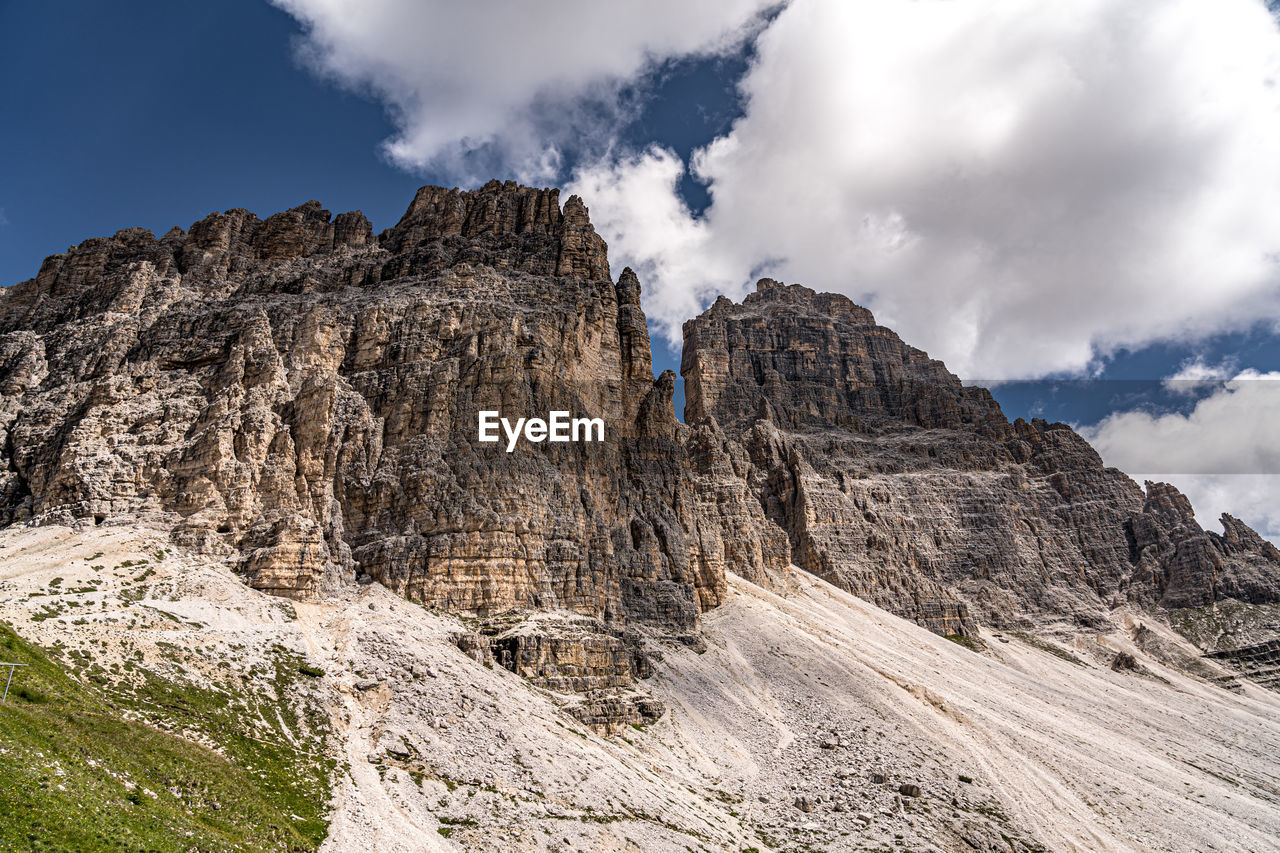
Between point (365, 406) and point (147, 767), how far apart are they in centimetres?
5768

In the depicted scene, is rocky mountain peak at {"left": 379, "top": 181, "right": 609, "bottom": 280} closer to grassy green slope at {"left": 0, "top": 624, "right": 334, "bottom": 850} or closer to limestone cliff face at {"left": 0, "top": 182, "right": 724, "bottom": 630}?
limestone cliff face at {"left": 0, "top": 182, "right": 724, "bottom": 630}

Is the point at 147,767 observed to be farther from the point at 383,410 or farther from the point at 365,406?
the point at 383,410

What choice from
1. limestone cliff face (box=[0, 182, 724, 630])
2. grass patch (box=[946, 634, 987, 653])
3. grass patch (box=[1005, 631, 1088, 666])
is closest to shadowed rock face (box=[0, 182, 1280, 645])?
limestone cliff face (box=[0, 182, 724, 630])

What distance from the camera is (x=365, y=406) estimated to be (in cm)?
8406

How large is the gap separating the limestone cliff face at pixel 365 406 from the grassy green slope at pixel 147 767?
76.6ft

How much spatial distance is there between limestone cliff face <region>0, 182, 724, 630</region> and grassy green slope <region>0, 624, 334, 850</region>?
23.3 meters

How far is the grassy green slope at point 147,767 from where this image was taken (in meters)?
22.5

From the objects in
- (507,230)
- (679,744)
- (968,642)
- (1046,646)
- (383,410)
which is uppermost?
(507,230)

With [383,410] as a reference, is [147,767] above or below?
below

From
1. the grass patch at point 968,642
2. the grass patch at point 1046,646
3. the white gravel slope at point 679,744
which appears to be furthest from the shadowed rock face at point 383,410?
the grass patch at point 1046,646

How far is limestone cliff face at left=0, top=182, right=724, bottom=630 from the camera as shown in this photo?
69.5m

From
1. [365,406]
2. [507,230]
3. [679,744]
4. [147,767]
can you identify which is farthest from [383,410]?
[147,767]

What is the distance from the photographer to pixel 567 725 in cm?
5944

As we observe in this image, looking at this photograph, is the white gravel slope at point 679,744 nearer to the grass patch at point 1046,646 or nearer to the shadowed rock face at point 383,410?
the shadowed rock face at point 383,410
